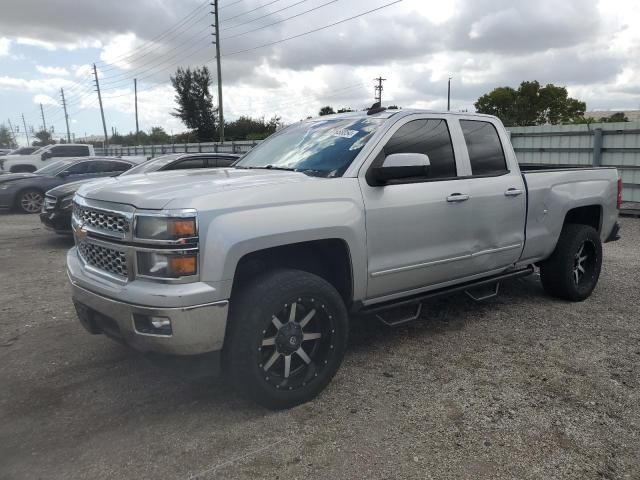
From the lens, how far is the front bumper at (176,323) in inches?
104

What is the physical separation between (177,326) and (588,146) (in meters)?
12.2

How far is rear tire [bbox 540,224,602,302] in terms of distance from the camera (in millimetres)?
5023

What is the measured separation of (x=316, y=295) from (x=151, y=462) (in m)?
1.26

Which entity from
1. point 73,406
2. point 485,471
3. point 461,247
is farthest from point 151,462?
point 461,247

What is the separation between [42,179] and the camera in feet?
A: 42.7

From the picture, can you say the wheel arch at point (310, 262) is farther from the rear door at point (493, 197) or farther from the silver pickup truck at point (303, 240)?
the rear door at point (493, 197)

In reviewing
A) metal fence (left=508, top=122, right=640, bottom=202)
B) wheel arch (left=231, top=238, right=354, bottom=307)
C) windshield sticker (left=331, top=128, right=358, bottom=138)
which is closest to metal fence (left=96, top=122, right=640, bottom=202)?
metal fence (left=508, top=122, right=640, bottom=202)

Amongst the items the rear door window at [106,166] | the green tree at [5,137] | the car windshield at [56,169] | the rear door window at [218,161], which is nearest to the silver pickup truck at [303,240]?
the rear door window at [218,161]

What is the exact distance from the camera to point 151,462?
2646 mm

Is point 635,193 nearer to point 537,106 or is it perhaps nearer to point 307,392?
point 307,392

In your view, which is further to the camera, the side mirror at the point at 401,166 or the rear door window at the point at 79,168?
the rear door window at the point at 79,168

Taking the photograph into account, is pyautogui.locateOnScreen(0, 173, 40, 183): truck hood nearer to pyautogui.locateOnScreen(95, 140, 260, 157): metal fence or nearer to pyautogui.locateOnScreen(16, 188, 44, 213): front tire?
pyautogui.locateOnScreen(16, 188, 44, 213): front tire

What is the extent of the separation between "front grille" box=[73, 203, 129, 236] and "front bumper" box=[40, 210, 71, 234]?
557cm

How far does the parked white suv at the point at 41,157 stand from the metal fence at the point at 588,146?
10.5 meters
